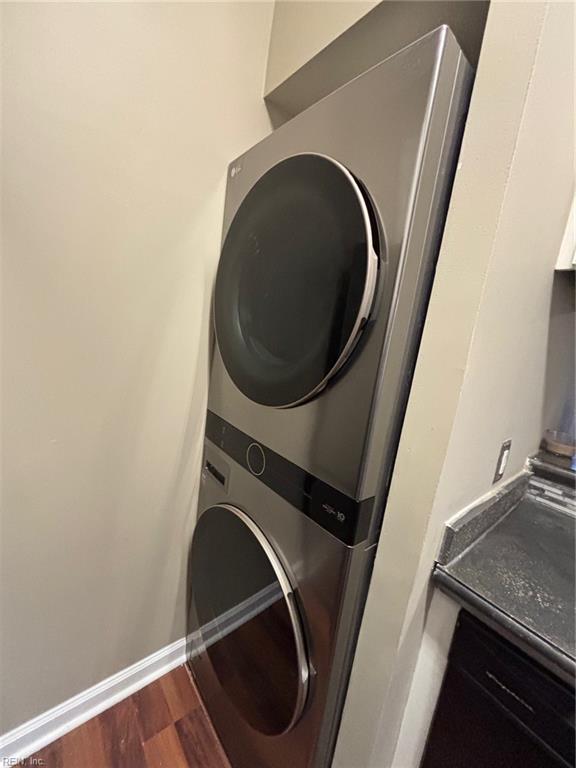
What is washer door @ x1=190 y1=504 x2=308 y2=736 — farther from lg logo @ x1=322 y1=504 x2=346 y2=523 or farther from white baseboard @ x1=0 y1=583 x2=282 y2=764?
lg logo @ x1=322 y1=504 x2=346 y2=523

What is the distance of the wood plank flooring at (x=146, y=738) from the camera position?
101cm

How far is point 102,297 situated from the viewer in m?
0.86

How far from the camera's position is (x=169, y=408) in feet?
3.43

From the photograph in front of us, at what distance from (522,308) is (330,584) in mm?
664

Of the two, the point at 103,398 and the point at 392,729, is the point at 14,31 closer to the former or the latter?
the point at 103,398

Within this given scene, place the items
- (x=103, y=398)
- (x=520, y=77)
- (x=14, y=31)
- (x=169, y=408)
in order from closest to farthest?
(x=520, y=77) < (x=14, y=31) < (x=103, y=398) < (x=169, y=408)

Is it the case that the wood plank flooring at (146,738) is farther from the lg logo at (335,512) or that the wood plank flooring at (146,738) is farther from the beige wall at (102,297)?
the lg logo at (335,512)

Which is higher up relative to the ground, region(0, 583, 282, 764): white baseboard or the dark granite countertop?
the dark granite countertop

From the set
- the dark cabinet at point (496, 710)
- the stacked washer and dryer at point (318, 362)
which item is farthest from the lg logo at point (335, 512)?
the dark cabinet at point (496, 710)

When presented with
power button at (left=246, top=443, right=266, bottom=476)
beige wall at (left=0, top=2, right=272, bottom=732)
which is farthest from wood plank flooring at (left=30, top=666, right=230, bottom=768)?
power button at (left=246, top=443, right=266, bottom=476)

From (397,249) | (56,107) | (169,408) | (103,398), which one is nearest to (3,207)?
(56,107)

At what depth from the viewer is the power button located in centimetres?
81

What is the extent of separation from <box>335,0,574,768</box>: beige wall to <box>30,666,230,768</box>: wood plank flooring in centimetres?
61

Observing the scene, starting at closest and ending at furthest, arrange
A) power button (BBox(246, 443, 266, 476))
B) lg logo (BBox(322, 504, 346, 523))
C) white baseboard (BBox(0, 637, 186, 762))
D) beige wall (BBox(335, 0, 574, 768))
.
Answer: beige wall (BBox(335, 0, 574, 768))
lg logo (BBox(322, 504, 346, 523))
power button (BBox(246, 443, 266, 476))
white baseboard (BBox(0, 637, 186, 762))
